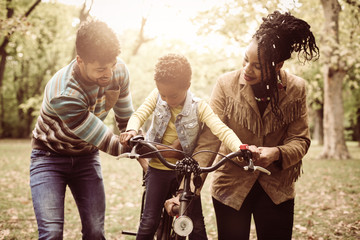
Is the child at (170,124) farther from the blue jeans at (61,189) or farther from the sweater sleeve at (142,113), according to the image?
the blue jeans at (61,189)

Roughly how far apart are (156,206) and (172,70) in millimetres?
1201

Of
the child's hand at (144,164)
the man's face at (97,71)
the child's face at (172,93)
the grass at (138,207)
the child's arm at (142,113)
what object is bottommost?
the grass at (138,207)

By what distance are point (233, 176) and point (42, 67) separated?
107ft

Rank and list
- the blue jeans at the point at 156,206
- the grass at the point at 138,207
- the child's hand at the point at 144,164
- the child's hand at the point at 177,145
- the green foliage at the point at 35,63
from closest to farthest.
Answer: the child's hand at the point at 177,145 < the blue jeans at the point at 156,206 < the child's hand at the point at 144,164 < the grass at the point at 138,207 < the green foliage at the point at 35,63

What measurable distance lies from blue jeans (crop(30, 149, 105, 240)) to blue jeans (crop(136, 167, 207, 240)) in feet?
1.34

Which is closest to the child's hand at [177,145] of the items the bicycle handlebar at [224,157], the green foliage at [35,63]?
the bicycle handlebar at [224,157]

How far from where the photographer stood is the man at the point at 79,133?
2697 millimetres

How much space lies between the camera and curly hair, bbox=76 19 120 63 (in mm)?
2676

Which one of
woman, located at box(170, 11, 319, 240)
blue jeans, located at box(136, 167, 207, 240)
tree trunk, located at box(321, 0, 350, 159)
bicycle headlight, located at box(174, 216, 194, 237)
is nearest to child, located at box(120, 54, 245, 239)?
blue jeans, located at box(136, 167, 207, 240)

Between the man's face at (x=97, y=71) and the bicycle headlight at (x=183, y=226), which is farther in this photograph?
the man's face at (x=97, y=71)

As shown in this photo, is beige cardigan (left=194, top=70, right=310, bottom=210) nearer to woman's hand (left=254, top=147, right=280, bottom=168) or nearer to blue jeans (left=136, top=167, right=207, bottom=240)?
woman's hand (left=254, top=147, right=280, bottom=168)

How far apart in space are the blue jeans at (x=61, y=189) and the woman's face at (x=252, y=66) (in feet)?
5.31

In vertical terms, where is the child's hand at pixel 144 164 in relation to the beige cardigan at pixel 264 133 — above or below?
below

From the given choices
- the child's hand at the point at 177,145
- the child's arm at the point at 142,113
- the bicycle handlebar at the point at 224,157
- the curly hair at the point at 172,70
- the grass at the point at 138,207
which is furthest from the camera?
the grass at the point at 138,207
